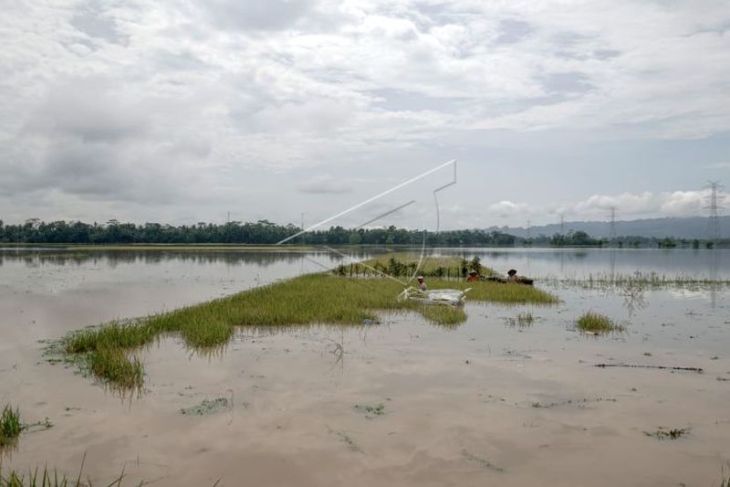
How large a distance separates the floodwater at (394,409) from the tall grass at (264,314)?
42cm

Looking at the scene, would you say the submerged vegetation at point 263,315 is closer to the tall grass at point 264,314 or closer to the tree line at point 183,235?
the tall grass at point 264,314

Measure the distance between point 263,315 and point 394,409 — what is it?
7801 millimetres

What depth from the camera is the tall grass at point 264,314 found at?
999 cm

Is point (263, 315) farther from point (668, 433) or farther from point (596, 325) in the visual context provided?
point (668, 433)

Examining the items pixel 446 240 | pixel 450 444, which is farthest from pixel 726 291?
pixel 446 240

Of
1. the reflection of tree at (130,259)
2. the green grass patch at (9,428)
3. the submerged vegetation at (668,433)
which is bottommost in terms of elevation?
the submerged vegetation at (668,433)

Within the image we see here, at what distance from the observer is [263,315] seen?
47.8 feet

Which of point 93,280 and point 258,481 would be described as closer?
point 258,481

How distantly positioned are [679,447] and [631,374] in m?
3.30

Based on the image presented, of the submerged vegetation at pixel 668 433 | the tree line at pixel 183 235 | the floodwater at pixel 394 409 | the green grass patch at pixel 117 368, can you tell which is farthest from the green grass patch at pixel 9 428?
the tree line at pixel 183 235

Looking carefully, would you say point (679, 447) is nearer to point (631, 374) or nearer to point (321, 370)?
point (631, 374)

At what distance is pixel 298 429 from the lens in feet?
21.7

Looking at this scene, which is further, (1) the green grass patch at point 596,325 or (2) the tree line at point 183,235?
(2) the tree line at point 183,235

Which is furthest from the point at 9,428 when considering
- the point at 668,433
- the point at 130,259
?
the point at 130,259
